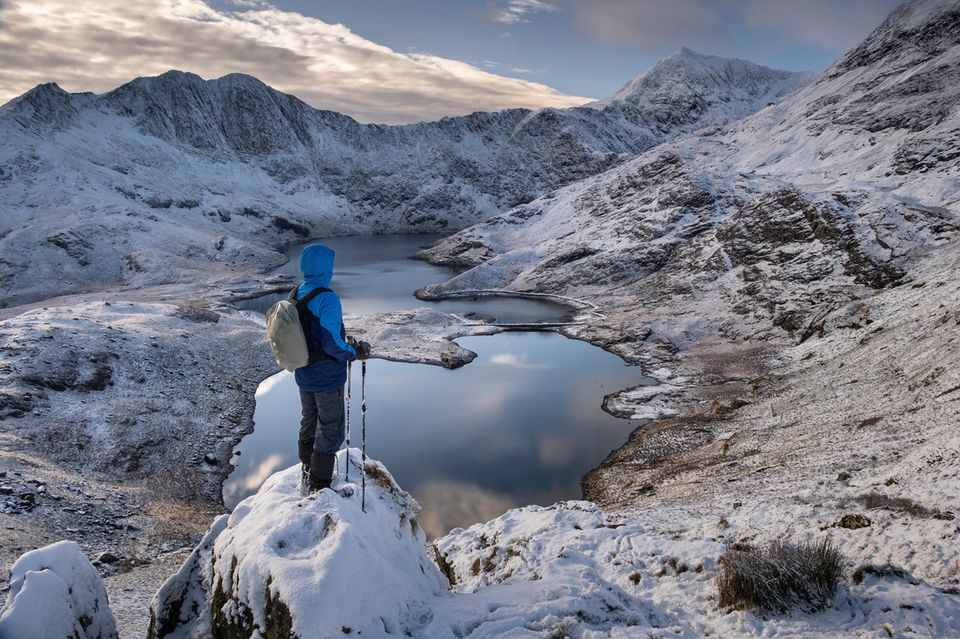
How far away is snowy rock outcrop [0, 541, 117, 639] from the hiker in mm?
3204

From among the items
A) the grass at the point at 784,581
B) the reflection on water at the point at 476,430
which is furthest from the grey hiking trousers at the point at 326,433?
the reflection on water at the point at 476,430

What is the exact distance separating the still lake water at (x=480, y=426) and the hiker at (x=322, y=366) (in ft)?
53.1

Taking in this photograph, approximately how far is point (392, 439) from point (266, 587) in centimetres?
2745

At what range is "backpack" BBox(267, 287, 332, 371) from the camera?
26.2 ft

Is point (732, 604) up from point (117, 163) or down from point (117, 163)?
down

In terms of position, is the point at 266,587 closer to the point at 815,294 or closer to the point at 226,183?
the point at 815,294

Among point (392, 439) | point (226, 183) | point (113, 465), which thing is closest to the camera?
point (113, 465)

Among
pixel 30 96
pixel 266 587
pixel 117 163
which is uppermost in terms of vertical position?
pixel 30 96

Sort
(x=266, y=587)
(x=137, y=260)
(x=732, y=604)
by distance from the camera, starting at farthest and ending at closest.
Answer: (x=137, y=260) < (x=732, y=604) < (x=266, y=587)

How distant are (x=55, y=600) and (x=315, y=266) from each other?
5.38m

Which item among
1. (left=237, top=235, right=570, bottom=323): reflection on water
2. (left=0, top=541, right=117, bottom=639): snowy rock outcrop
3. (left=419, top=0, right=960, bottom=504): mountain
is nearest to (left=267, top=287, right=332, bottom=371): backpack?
(left=0, top=541, right=117, bottom=639): snowy rock outcrop

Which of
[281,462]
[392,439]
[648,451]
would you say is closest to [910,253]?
[648,451]

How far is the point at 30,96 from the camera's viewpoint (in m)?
148

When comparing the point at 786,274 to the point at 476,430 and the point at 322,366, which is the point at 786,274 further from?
the point at 322,366
